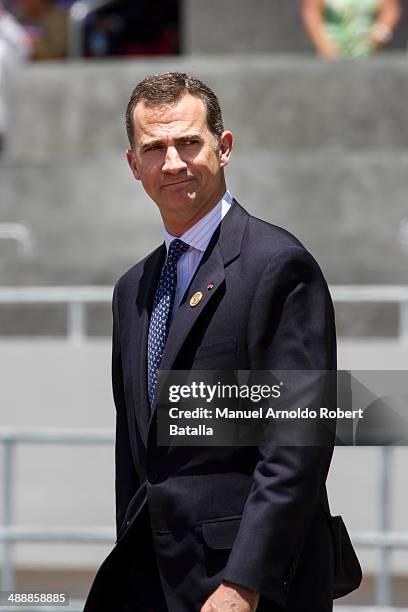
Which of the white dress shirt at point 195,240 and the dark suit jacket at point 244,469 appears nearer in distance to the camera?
the dark suit jacket at point 244,469

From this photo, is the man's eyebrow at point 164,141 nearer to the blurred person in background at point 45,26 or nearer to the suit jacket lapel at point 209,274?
the suit jacket lapel at point 209,274

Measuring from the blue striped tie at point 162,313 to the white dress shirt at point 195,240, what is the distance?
1 centimetres

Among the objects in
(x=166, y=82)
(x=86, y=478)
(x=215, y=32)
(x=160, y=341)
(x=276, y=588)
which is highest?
(x=215, y=32)

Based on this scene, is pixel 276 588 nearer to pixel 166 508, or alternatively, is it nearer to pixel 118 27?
pixel 166 508

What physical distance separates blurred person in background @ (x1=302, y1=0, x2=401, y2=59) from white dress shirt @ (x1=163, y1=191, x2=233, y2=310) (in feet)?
23.7

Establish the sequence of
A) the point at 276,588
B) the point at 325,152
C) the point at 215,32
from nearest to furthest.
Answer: the point at 276,588
the point at 325,152
the point at 215,32

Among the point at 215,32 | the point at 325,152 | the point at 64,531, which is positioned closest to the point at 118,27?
the point at 215,32

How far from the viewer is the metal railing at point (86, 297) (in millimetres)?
7258

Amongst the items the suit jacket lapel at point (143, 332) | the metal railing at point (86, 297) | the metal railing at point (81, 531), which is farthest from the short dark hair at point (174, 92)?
the metal railing at point (86, 297)

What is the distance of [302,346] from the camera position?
288cm

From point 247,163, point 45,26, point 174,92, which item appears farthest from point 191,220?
point 45,26

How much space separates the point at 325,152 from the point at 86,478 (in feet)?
10.8

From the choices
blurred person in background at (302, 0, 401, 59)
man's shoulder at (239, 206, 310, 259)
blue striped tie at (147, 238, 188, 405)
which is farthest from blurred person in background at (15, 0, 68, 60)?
man's shoulder at (239, 206, 310, 259)

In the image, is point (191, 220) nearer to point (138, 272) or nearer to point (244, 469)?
point (138, 272)
